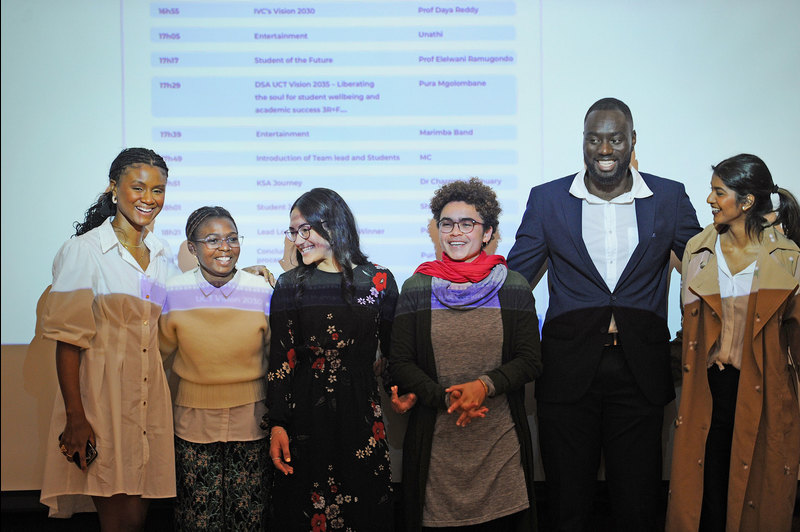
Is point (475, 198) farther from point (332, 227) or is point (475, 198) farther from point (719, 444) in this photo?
point (719, 444)

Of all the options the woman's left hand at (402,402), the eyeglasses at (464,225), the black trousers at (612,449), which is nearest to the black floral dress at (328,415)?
the woman's left hand at (402,402)

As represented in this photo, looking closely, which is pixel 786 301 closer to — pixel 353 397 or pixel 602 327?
pixel 602 327

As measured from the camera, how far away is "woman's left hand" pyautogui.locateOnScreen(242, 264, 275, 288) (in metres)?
2.82

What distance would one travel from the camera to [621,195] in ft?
8.89

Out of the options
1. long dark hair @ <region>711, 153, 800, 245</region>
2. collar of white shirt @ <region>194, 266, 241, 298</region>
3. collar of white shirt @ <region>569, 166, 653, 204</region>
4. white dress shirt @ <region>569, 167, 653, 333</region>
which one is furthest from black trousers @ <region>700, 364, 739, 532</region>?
collar of white shirt @ <region>194, 266, 241, 298</region>

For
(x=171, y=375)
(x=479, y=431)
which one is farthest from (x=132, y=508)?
(x=479, y=431)

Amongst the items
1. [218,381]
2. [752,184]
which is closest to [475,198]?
[752,184]

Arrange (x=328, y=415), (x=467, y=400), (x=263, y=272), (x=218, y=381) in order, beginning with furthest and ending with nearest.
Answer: (x=263, y=272), (x=218, y=381), (x=328, y=415), (x=467, y=400)

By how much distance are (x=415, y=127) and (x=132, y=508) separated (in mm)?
2184

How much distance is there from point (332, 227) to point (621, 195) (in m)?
1.26

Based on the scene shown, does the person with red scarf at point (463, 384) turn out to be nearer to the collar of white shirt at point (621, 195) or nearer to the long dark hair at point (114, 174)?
the collar of white shirt at point (621, 195)

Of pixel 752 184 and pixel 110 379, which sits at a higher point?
pixel 752 184

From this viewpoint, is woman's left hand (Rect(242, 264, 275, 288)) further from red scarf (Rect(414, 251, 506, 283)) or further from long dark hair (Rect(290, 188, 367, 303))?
red scarf (Rect(414, 251, 506, 283))

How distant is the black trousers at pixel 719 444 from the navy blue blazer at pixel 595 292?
185 millimetres
